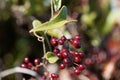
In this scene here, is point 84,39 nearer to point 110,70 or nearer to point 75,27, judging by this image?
point 75,27

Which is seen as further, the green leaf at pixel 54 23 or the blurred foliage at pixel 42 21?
the blurred foliage at pixel 42 21

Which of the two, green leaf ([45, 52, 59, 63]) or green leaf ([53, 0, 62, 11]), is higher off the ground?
green leaf ([53, 0, 62, 11])

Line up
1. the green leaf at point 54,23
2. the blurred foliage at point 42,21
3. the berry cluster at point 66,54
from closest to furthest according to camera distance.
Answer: the green leaf at point 54,23
the berry cluster at point 66,54
the blurred foliage at point 42,21

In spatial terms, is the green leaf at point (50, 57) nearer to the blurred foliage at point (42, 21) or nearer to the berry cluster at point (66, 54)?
the berry cluster at point (66, 54)

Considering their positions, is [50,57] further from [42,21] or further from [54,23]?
[42,21]

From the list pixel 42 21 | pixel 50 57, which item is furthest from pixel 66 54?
pixel 42 21

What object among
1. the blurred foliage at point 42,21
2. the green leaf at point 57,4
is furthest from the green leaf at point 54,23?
the blurred foliage at point 42,21

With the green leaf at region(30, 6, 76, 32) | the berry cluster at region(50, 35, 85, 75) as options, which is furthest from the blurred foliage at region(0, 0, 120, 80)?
the green leaf at region(30, 6, 76, 32)

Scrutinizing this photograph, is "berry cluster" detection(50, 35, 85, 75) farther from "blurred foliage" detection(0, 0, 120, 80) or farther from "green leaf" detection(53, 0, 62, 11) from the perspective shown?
"blurred foliage" detection(0, 0, 120, 80)
